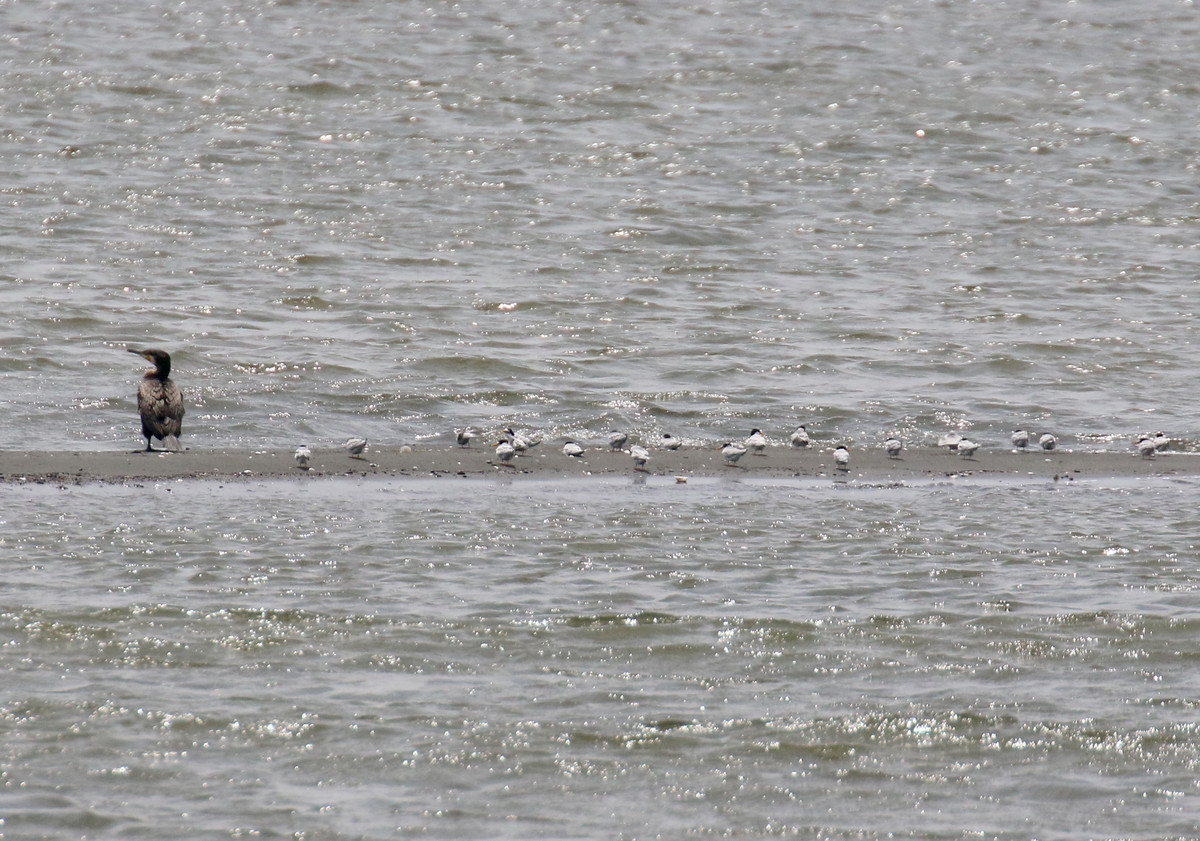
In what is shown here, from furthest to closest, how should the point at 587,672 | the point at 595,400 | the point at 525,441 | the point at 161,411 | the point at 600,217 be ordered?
the point at 600,217
the point at 595,400
the point at 525,441
the point at 161,411
the point at 587,672

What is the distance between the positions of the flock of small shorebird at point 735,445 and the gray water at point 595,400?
58cm

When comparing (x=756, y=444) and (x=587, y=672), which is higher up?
(x=587, y=672)

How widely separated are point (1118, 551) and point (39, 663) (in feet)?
16.6

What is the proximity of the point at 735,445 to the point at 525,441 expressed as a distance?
140cm

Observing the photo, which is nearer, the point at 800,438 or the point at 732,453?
the point at 732,453

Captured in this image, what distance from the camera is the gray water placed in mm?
5211

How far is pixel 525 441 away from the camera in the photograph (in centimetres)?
1084

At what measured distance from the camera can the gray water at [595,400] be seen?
205 inches

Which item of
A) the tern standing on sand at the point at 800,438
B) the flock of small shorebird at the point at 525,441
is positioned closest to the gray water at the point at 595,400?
the flock of small shorebird at the point at 525,441

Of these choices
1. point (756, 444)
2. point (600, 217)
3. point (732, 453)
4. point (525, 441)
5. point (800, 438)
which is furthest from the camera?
point (600, 217)

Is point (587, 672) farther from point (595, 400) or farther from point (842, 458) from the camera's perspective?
point (595, 400)

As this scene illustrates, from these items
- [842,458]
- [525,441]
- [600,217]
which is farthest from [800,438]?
[600,217]

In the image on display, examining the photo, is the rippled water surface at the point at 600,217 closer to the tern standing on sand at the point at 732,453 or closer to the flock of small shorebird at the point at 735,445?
the flock of small shorebird at the point at 735,445

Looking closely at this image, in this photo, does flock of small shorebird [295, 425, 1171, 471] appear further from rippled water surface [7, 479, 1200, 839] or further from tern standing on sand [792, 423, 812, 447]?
rippled water surface [7, 479, 1200, 839]
